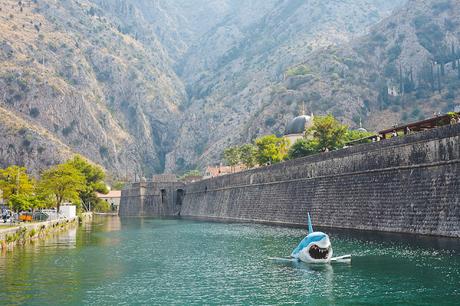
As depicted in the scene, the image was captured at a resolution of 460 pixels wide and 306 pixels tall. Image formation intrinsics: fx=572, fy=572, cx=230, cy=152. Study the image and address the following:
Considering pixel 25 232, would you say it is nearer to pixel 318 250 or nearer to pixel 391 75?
pixel 318 250

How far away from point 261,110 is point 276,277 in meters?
157

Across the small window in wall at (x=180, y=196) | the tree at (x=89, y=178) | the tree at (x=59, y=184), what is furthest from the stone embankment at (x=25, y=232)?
the small window in wall at (x=180, y=196)

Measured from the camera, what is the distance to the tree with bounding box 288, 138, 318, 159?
3819 inches

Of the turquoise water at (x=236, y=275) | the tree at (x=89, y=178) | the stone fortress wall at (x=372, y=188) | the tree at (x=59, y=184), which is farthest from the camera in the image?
the tree at (x=89, y=178)

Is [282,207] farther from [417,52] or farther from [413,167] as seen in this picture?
[417,52]

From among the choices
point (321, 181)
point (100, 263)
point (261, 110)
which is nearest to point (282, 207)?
point (321, 181)

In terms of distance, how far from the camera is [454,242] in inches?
1337

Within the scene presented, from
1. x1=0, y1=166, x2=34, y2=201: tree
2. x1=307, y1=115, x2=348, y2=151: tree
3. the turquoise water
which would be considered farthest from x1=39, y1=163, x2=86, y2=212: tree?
the turquoise water

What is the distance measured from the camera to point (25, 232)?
51875 mm

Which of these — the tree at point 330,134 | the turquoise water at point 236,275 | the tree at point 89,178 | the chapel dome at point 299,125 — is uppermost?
the chapel dome at point 299,125

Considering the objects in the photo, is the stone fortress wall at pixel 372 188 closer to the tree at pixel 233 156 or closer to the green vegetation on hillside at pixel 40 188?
the green vegetation on hillside at pixel 40 188

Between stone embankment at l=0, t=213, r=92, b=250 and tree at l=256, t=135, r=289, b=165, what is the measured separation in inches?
1754

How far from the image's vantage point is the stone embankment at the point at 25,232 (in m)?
45.9

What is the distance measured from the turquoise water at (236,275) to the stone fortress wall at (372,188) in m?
1.89
